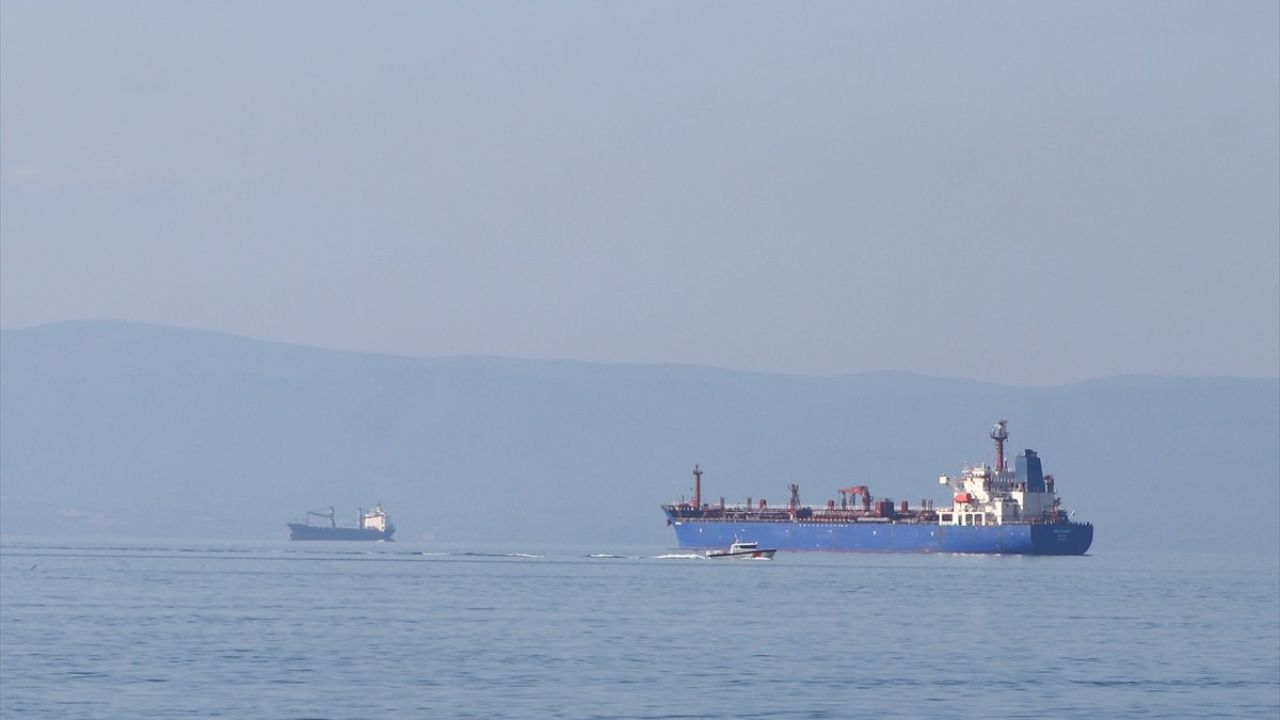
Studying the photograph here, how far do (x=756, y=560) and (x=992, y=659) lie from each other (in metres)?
98.4

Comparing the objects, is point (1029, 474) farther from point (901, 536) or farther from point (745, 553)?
point (745, 553)

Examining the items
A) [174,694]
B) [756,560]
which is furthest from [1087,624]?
[756,560]

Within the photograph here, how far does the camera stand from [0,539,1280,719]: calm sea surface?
179 ft

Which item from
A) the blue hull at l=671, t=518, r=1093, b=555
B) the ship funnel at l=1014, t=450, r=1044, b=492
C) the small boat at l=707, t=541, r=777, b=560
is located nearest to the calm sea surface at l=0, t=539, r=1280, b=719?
the small boat at l=707, t=541, r=777, b=560

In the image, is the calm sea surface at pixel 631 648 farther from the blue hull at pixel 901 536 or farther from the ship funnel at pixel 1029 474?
the ship funnel at pixel 1029 474

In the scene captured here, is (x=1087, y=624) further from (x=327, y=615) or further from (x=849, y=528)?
(x=849, y=528)

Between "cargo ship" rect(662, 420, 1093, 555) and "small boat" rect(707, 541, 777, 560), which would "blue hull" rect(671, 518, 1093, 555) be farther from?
"small boat" rect(707, 541, 777, 560)

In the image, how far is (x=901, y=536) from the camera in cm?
18025

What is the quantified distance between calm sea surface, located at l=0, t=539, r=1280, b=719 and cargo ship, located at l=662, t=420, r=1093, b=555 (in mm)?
46424

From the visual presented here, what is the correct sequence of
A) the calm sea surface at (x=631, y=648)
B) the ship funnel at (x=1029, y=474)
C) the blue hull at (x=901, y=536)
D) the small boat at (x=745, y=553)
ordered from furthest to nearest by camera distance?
the ship funnel at (x=1029, y=474) < the blue hull at (x=901, y=536) < the small boat at (x=745, y=553) < the calm sea surface at (x=631, y=648)

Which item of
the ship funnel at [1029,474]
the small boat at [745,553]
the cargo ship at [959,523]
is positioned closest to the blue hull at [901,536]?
the cargo ship at [959,523]

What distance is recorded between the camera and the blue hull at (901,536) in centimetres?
17350

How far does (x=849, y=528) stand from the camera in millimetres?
181625

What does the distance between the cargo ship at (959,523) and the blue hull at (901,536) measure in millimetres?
76
